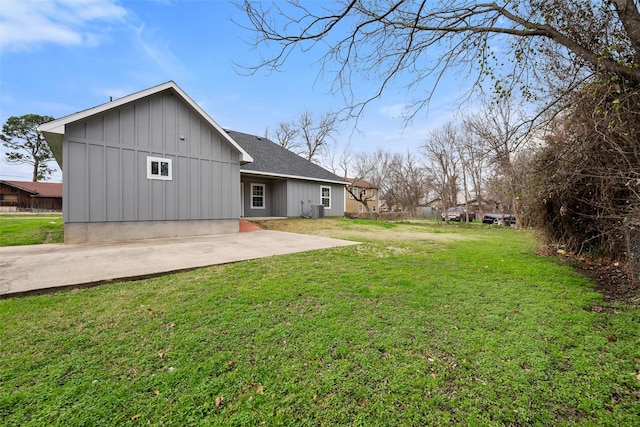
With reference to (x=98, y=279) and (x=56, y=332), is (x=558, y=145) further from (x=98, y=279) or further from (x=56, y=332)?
(x=98, y=279)

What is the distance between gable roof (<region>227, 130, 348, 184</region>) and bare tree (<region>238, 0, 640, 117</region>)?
31.0 feet

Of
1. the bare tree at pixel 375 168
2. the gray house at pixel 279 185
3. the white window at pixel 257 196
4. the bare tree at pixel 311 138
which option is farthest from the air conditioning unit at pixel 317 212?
the bare tree at pixel 375 168

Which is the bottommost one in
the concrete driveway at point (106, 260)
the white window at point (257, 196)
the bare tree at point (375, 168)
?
the concrete driveway at point (106, 260)

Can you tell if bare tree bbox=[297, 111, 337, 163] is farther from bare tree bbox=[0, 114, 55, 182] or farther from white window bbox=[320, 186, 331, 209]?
bare tree bbox=[0, 114, 55, 182]

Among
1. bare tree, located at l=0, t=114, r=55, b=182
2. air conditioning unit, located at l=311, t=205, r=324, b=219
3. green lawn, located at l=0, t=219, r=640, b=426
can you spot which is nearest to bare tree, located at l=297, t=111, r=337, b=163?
air conditioning unit, located at l=311, t=205, r=324, b=219

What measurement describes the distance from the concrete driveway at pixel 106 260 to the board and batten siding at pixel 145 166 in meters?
1.21

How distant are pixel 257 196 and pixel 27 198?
35506mm

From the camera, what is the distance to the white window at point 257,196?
49.0 feet

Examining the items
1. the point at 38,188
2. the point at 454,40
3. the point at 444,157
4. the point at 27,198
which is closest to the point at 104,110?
the point at 454,40

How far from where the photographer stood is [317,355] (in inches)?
88.7

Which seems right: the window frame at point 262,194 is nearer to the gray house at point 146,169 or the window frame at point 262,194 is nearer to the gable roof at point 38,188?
the gray house at point 146,169

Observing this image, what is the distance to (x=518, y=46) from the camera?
13.5ft

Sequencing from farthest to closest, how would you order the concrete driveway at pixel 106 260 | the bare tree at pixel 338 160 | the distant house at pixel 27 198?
the bare tree at pixel 338 160, the distant house at pixel 27 198, the concrete driveway at pixel 106 260

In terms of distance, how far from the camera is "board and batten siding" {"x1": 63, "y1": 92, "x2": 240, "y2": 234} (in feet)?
24.3
